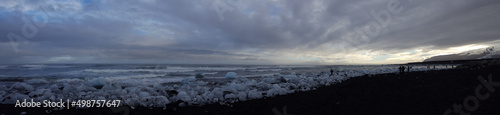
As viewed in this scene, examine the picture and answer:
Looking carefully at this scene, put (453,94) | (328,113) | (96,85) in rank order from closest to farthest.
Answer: (328,113) → (453,94) → (96,85)

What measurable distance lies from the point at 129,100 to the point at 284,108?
430 cm

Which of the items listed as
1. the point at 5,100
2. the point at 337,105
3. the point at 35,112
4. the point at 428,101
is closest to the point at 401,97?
the point at 428,101

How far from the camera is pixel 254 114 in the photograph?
16.7 feet

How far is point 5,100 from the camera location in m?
6.58

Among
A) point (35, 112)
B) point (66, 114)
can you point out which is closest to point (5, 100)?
point (35, 112)

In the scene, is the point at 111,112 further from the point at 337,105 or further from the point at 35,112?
the point at 337,105

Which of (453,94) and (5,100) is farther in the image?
(5,100)

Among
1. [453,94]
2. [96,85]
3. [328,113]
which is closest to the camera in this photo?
[328,113]

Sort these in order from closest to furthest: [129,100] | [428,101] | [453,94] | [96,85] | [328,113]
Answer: [328,113]
[428,101]
[453,94]
[129,100]
[96,85]

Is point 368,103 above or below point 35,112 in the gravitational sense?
above

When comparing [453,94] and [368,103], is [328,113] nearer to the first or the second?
[368,103]

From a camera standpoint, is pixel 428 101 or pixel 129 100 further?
pixel 129 100

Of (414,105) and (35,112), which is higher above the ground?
(414,105)

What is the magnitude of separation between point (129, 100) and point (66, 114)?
1.37 meters
